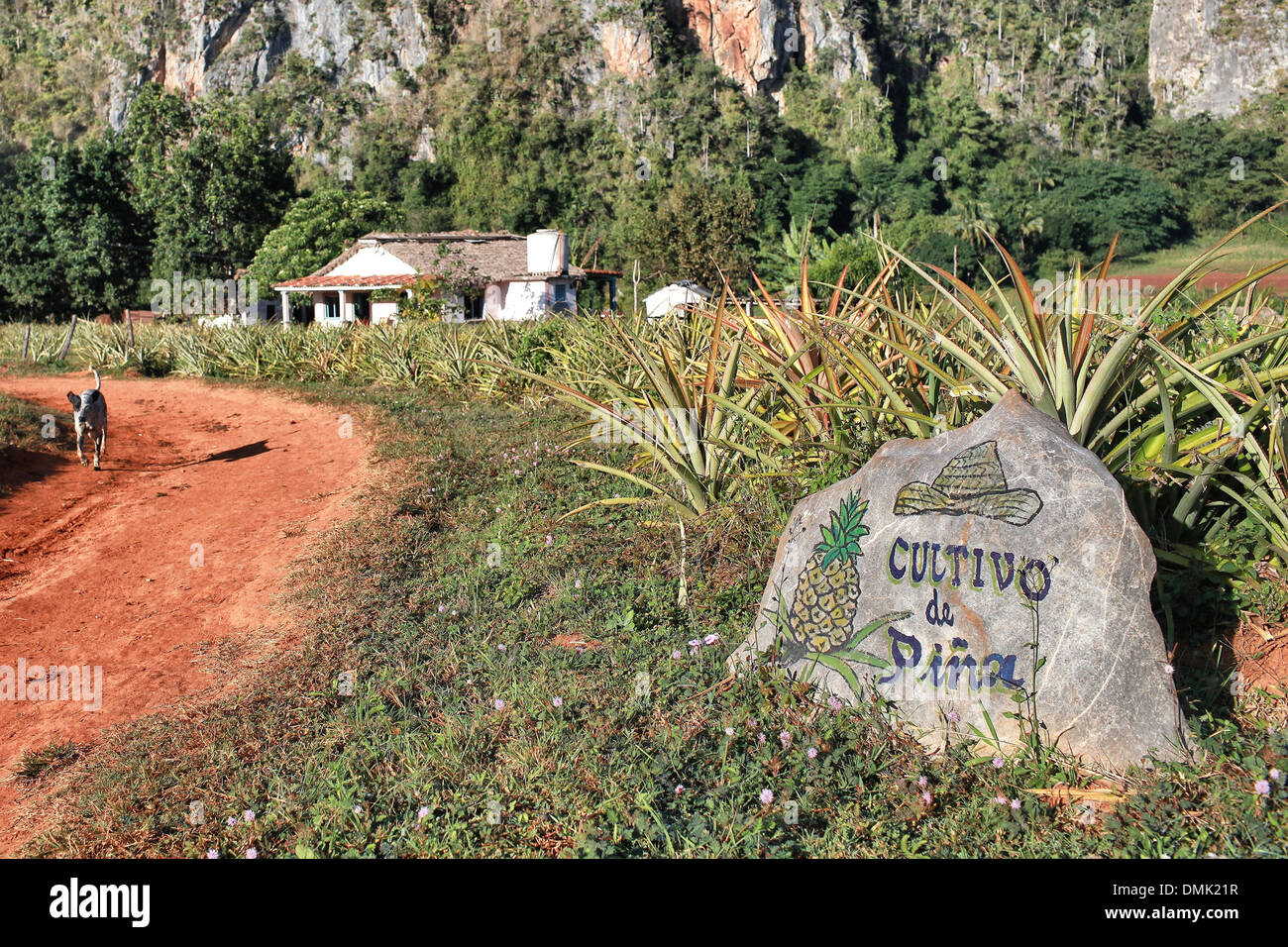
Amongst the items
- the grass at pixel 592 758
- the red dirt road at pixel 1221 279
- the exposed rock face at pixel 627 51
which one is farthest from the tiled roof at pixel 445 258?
the exposed rock face at pixel 627 51

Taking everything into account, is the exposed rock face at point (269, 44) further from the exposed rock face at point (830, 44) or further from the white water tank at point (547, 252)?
the white water tank at point (547, 252)

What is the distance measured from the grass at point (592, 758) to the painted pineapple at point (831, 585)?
24 centimetres

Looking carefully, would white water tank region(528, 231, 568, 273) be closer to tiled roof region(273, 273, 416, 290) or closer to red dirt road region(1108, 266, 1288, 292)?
tiled roof region(273, 273, 416, 290)

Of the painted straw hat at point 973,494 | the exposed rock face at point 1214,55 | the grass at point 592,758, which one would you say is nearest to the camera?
the grass at point 592,758

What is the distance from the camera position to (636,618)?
16.2 ft

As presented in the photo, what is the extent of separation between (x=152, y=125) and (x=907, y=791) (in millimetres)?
50867

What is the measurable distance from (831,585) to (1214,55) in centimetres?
10254

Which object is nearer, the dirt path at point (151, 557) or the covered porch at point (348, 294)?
the dirt path at point (151, 557)

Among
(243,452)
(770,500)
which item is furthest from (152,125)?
(770,500)

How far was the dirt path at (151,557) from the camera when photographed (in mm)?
4840

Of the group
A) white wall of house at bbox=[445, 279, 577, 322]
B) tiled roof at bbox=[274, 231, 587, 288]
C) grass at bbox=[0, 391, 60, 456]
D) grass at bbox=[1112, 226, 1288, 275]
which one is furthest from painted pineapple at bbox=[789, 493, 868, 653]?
grass at bbox=[1112, 226, 1288, 275]

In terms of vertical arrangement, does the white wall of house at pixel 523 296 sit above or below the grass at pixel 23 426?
above

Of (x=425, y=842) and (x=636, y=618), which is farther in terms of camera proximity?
(x=636, y=618)
